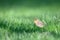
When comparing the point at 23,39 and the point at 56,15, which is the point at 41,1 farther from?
the point at 23,39

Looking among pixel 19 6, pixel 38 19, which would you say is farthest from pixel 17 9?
pixel 38 19

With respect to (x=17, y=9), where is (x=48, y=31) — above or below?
below

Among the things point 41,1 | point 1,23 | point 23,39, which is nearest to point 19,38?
point 23,39

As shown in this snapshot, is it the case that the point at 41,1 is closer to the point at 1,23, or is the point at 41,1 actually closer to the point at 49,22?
the point at 49,22
